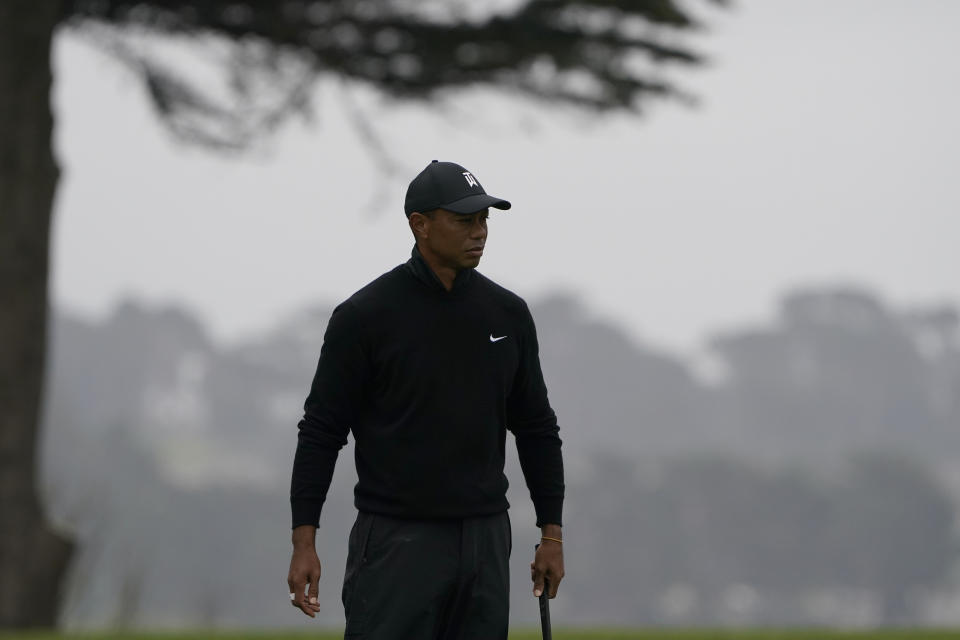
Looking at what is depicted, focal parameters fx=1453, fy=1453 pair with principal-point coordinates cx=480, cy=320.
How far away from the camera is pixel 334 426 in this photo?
4137mm

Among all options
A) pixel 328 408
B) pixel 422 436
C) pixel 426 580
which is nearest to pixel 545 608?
pixel 426 580

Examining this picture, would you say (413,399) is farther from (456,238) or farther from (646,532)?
(646,532)

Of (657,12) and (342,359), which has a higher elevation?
(657,12)

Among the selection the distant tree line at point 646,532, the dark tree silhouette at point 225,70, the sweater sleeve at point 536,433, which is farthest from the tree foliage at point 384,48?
the distant tree line at point 646,532

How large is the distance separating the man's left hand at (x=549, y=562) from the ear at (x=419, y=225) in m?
0.95

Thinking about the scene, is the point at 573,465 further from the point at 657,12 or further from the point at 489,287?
the point at 489,287

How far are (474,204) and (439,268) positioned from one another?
0.22 meters

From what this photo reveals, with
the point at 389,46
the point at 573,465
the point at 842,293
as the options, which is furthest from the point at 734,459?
the point at 389,46

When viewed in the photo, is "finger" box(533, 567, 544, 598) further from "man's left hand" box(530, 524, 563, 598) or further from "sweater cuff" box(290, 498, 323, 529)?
"sweater cuff" box(290, 498, 323, 529)

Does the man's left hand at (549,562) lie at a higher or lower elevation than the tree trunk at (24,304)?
lower

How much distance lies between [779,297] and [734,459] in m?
52.1

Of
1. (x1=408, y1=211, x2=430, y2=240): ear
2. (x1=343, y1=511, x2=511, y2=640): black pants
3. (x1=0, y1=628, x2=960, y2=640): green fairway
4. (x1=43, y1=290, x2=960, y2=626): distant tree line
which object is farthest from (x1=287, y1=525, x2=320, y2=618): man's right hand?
(x1=43, y1=290, x2=960, y2=626): distant tree line

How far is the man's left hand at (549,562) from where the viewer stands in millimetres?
4289

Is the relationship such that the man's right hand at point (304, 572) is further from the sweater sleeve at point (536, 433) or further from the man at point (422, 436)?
the sweater sleeve at point (536, 433)
